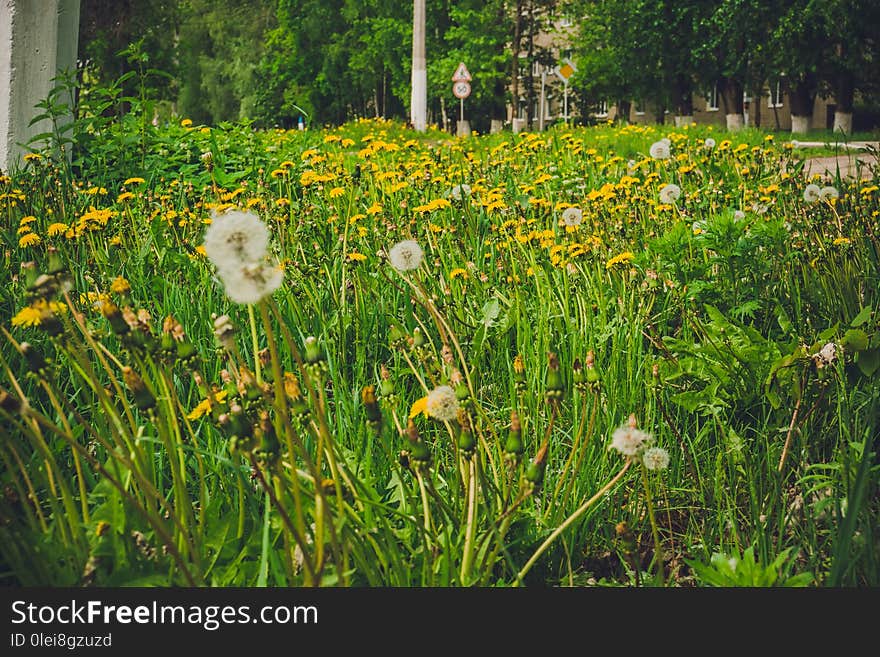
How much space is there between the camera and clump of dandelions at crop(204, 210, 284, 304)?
38.2 inches

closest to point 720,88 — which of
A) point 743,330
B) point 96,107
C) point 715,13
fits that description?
point 715,13

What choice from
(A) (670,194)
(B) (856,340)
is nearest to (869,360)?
(B) (856,340)

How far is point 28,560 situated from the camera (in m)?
1.35

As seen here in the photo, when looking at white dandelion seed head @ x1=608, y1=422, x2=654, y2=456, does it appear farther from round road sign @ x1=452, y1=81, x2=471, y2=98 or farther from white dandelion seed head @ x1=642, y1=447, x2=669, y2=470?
round road sign @ x1=452, y1=81, x2=471, y2=98

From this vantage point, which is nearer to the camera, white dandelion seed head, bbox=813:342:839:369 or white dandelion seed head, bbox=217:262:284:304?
white dandelion seed head, bbox=217:262:284:304

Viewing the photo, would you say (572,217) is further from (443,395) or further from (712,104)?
(712,104)

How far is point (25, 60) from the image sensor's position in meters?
5.35

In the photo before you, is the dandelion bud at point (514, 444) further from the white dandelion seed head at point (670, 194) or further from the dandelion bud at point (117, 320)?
the white dandelion seed head at point (670, 194)

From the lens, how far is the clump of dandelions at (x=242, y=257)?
97 cm

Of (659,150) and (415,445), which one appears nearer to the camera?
(415,445)

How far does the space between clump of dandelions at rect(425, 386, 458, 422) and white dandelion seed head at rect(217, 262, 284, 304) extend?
1.08ft

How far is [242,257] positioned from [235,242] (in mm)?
21

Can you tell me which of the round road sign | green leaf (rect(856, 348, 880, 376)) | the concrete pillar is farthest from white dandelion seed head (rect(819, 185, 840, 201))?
the round road sign

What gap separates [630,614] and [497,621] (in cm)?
16
